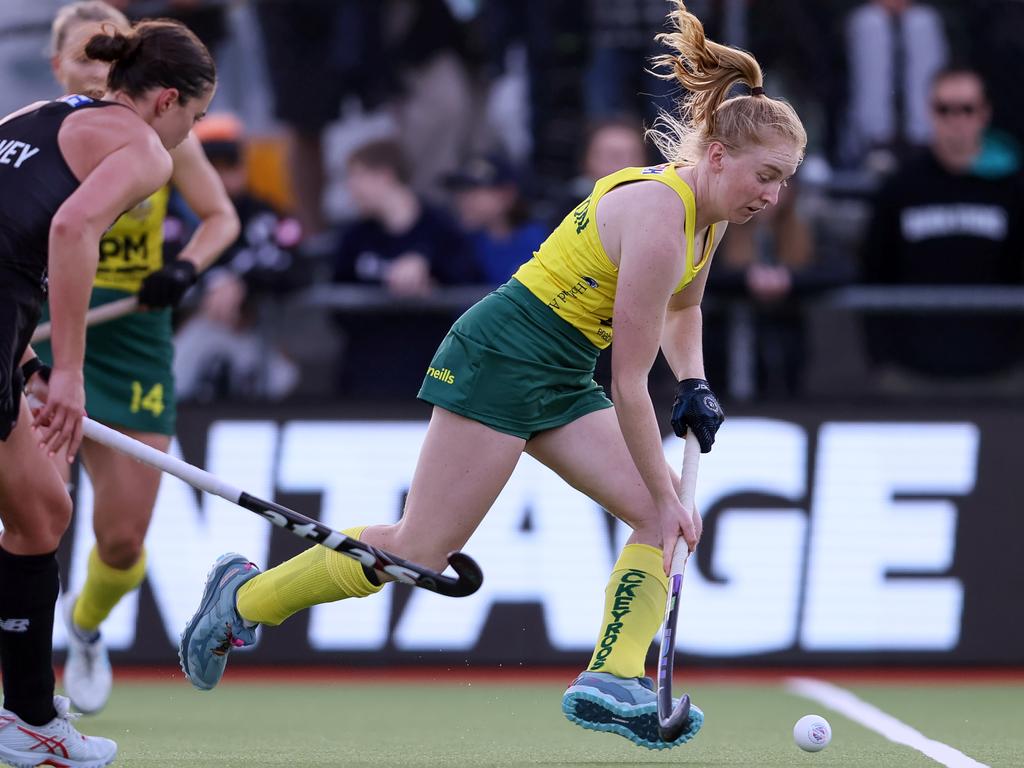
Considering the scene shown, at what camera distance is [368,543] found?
4719 mm

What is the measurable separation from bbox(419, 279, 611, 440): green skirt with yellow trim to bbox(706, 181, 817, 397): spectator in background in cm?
312

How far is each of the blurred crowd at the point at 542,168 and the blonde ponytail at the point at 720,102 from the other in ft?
10.4

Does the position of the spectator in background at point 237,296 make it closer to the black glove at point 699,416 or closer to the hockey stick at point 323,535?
the hockey stick at point 323,535

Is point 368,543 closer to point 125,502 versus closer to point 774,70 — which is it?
point 125,502

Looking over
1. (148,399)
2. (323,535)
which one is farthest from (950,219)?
(323,535)

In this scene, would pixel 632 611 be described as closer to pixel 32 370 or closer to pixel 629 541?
pixel 629 541

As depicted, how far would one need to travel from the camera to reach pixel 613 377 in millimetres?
4480

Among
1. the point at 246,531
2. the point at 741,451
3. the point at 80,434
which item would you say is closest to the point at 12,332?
the point at 80,434

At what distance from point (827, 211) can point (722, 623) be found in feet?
8.16

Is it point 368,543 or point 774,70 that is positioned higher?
point 774,70

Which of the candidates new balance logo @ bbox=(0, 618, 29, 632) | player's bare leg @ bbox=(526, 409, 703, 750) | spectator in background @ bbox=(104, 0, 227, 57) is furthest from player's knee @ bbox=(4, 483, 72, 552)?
spectator in background @ bbox=(104, 0, 227, 57)

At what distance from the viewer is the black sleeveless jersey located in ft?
13.7

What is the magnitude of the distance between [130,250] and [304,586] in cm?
155

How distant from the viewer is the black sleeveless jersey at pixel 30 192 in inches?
164
